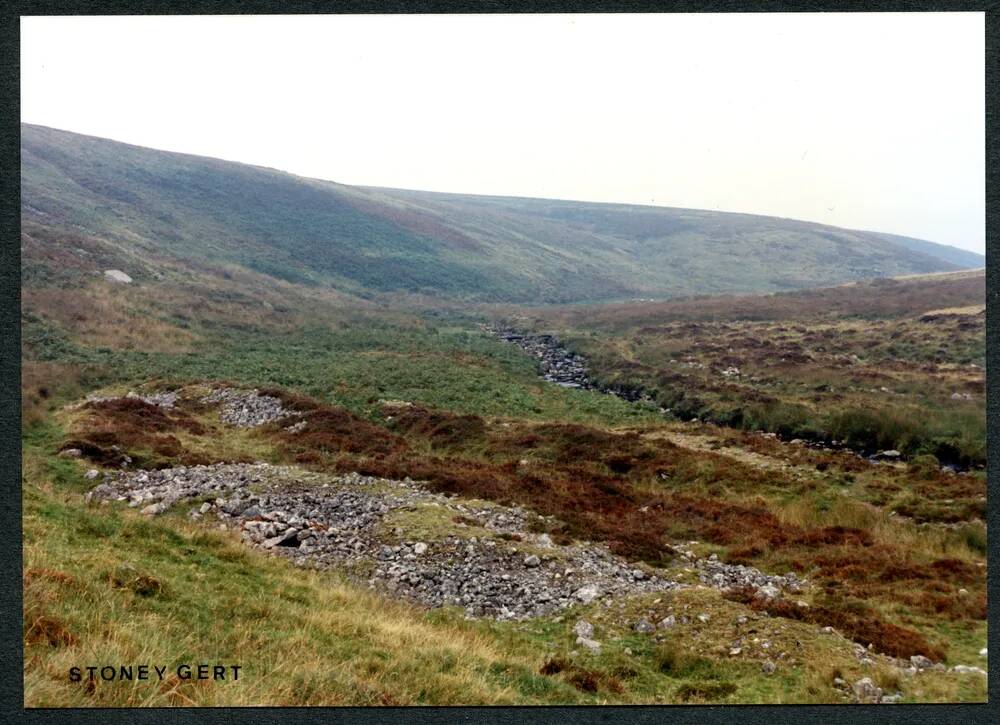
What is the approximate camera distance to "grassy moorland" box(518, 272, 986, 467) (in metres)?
17.4

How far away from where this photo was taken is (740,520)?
43.7ft

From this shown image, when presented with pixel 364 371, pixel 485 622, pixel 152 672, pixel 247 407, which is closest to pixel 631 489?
pixel 485 622

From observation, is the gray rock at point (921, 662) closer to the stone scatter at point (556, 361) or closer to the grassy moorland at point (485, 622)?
the grassy moorland at point (485, 622)

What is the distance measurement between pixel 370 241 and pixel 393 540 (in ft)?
264

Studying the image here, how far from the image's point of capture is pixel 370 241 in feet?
287

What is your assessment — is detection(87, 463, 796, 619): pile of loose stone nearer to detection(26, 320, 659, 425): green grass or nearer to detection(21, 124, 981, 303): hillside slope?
detection(26, 320, 659, 425): green grass

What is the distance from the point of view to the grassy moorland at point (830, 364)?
17394 mm

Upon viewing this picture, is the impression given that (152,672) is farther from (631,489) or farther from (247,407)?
(247,407)

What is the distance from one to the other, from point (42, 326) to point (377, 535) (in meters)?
13.7

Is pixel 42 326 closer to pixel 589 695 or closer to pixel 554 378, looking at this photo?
pixel 589 695

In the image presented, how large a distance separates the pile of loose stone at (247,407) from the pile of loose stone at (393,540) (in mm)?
2961

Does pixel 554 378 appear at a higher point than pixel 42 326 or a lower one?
lower

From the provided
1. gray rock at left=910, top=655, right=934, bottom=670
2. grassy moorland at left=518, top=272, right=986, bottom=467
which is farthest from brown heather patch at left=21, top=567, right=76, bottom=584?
grassy moorland at left=518, top=272, right=986, bottom=467

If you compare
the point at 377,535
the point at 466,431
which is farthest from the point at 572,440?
the point at 377,535
